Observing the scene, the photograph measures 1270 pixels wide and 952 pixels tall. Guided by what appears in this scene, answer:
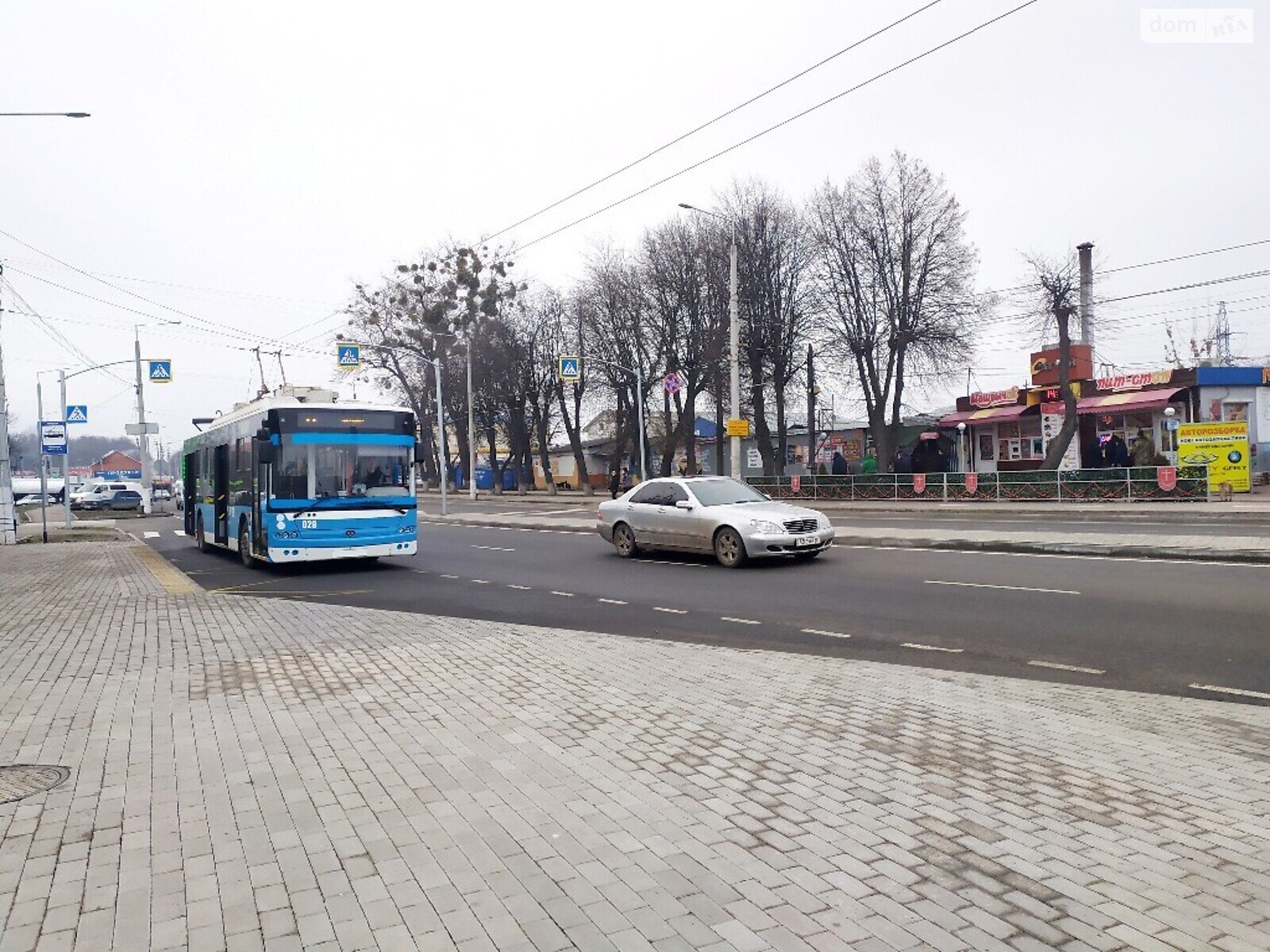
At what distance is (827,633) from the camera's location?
9.46 meters

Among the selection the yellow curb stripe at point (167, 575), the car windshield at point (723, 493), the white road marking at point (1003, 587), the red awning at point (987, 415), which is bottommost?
the white road marking at point (1003, 587)

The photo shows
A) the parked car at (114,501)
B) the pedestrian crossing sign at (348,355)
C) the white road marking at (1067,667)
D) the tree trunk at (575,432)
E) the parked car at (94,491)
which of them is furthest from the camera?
the tree trunk at (575,432)

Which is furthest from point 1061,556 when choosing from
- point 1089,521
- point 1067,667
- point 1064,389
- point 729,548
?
Result: point 1064,389

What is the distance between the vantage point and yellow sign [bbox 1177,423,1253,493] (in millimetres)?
27000

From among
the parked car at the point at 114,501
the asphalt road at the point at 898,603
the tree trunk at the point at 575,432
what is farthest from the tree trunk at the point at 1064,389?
the parked car at the point at 114,501

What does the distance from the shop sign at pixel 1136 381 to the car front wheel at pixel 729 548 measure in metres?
30.3

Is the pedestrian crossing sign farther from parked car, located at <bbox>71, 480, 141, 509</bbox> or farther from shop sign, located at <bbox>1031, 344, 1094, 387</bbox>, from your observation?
shop sign, located at <bbox>1031, 344, 1094, 387</bbox>

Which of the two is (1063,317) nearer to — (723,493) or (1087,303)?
(1087,303)

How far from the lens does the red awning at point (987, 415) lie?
44125mm

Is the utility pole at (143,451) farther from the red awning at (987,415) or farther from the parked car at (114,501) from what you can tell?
the red awning at (987,415)

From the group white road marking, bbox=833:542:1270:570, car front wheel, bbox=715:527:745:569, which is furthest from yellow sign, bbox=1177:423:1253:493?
car front wheel, bbox=715:527:745:569

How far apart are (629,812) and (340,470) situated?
42.9 feet

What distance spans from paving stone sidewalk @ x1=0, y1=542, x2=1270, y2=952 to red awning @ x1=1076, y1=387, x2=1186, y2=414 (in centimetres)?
3503

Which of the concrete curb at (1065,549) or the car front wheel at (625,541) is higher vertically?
the car front wheel at (625,541)
